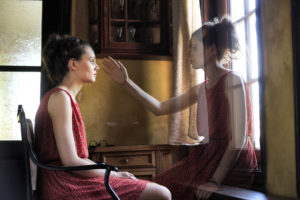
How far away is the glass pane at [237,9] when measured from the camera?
186 centimetres

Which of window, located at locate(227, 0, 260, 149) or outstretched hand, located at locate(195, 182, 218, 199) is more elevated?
Answer: window, located at locate(227, 0, 260, 149)

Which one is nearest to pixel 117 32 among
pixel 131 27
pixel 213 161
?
pixel 131 27

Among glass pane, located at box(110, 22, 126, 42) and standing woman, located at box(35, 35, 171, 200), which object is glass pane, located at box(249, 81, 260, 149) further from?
glass pane, located at box(110, 22, 126, 42)

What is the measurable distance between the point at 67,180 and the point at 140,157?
1.19 m

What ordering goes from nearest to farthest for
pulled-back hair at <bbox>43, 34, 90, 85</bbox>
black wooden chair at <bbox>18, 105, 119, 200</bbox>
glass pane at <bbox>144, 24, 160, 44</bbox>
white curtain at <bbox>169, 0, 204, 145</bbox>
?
black wooden chair at <bbox>18, 105, 119, 200</bbox> → pulled-back hair at <bbox>43, 34, 90, 85</bbox> → white curtain at <bbox>169, 0, 204, 145</bbox> → glass pane at <bbox>144, 24, 160, 44</bbox>

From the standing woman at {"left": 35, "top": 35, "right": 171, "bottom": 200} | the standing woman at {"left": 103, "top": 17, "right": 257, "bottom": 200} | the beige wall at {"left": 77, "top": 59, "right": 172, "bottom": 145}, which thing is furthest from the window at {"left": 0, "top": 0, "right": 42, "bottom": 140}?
the standing woman at {"left": 103, "top": 17, "right": 257, "bottom": 200}

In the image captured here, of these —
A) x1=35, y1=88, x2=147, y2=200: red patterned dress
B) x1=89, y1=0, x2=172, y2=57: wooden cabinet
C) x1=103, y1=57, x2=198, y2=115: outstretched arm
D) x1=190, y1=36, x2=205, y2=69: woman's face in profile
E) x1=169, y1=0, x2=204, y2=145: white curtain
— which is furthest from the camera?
x1=89, y1=0, x2=172, y2=57: wooden cabinet

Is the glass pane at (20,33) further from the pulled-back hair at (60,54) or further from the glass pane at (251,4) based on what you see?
the glass pane at (251,4)

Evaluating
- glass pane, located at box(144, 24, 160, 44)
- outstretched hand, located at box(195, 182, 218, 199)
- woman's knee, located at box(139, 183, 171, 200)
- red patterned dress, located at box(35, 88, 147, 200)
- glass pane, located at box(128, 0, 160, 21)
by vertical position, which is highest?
glass pane, located at box(128, 0, 160, 21)

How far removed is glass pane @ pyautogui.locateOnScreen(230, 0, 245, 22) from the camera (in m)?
1.86

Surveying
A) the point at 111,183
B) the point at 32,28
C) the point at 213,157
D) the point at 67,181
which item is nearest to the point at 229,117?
the point at 213,157

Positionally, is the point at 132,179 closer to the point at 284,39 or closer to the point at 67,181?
the point at 67,181

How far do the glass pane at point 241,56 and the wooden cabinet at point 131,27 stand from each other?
103 centimetres

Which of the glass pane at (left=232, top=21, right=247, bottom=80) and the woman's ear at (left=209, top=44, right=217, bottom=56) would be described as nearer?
the glass pane at (left=232, top=21, right=247, bottom=80)
